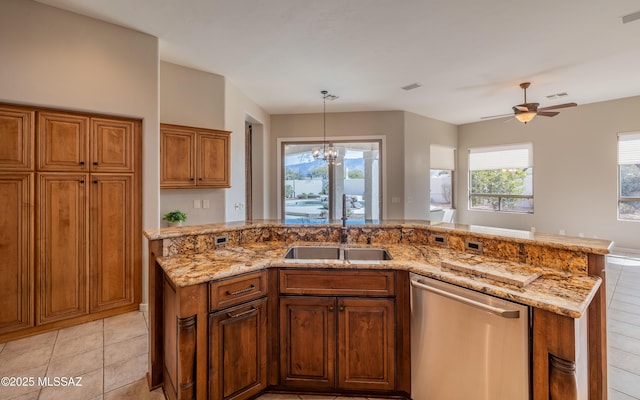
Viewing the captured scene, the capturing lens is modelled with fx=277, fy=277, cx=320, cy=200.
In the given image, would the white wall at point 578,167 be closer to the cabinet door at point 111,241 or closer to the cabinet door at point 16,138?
the cabinet door at point 111,241

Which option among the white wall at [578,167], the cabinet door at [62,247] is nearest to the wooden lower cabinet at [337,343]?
the cabinet door at [62,247]

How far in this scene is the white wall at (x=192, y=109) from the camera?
11.6 feet

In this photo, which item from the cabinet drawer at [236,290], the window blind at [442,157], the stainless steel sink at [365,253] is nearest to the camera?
the cabinet drawer at [236,290]

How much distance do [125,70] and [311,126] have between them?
3685 millimetres

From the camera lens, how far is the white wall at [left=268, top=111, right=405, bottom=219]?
5965 millimetres

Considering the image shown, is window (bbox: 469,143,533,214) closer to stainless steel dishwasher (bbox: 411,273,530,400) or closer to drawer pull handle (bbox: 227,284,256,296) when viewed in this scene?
stainless steel dishwasher (bbox: 411,273,530,400)

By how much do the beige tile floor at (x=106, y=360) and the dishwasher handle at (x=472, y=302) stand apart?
3.14 feet

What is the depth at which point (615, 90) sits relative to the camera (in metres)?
4.89

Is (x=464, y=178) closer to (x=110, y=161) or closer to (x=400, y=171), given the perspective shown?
(x=400, y=171)

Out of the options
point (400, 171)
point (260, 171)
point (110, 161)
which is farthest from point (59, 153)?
point (400, 171)

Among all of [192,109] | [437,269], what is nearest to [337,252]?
[437,269]

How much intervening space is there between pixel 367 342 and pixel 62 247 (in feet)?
9.48

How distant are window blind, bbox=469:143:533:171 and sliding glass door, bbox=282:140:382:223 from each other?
3190 mm

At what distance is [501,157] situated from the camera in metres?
6.95
